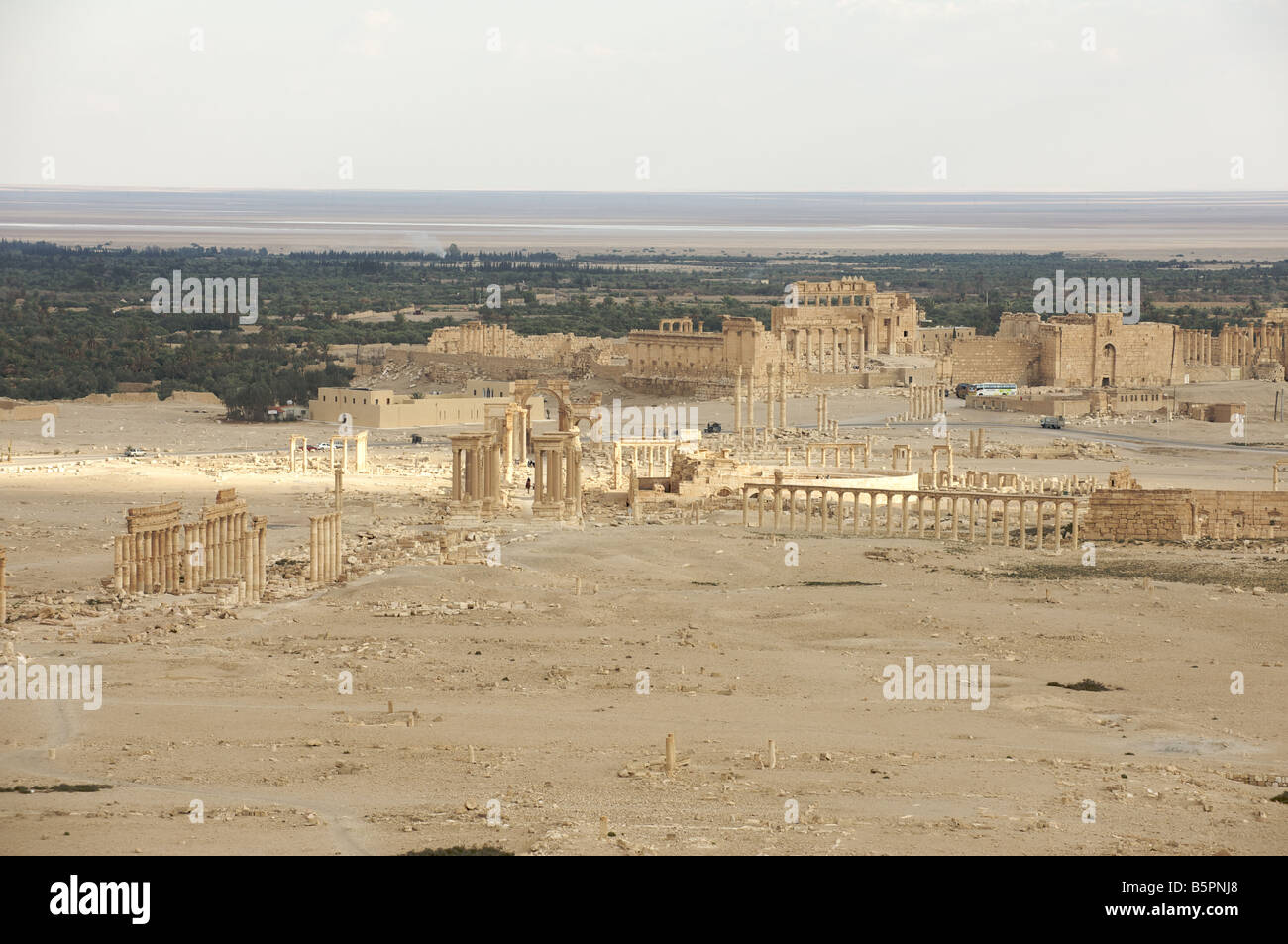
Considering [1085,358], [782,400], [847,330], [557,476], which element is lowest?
[557,476]

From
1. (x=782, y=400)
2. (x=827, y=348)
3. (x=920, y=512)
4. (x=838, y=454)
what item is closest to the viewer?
(x=920, y=512)

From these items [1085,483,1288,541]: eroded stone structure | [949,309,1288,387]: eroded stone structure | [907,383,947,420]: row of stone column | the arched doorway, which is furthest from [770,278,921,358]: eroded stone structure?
[1085,483,1288,541]: eroded stone structure

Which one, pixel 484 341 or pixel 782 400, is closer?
Result: pixel 782 400

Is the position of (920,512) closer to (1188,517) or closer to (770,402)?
(1188,517)

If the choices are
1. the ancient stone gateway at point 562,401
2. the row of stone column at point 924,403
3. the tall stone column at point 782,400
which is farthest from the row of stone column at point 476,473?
the row of stone column at point 924,403

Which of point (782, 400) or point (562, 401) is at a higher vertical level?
point (562, 401)

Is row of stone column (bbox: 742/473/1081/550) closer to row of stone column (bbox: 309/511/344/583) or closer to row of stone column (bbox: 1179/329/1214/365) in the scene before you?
row of stone column (bbox: 309/511/344/583)

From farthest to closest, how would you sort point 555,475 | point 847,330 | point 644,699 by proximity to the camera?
point 847,330
point 555,475
point 644,699

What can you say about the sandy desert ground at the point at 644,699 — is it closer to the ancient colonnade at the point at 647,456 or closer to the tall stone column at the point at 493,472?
the tall stone column at the point at 493,472

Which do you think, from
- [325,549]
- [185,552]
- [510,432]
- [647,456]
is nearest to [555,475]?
[510,432]
